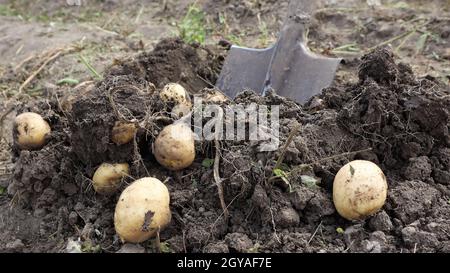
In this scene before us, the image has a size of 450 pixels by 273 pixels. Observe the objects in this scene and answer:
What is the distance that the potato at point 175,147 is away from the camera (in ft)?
7.36

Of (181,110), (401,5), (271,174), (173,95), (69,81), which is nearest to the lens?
(271,174)

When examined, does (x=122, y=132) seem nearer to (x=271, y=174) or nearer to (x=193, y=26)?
(x=271, y=174)

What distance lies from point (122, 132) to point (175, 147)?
237 millimetres

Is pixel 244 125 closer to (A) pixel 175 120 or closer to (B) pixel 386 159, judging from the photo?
(A) pixel 175 120

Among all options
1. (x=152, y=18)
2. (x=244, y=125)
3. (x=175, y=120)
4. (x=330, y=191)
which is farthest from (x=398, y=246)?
(x=152, y=18)

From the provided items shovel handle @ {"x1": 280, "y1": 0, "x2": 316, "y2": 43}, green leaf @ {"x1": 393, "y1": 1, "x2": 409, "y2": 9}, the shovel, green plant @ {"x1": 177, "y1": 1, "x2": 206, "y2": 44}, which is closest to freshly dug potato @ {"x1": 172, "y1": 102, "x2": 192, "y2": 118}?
the shovel

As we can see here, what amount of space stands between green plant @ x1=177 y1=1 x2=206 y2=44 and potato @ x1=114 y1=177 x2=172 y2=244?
203 cm

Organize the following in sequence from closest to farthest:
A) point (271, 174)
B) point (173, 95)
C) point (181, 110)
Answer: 1. point (271, 174)
2. point (181, 110)
3. point (173, 95)

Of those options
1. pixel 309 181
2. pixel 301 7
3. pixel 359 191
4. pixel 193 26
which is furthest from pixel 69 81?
pixel 359 191

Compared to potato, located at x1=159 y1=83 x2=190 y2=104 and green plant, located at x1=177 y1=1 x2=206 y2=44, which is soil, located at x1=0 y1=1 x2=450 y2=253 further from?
green plant, located at x1=177 y1=1 x2=206 y2=44

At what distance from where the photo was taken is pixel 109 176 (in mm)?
2309

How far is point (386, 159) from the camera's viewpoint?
239 centimetres

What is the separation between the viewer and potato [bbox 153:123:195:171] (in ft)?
7.36
